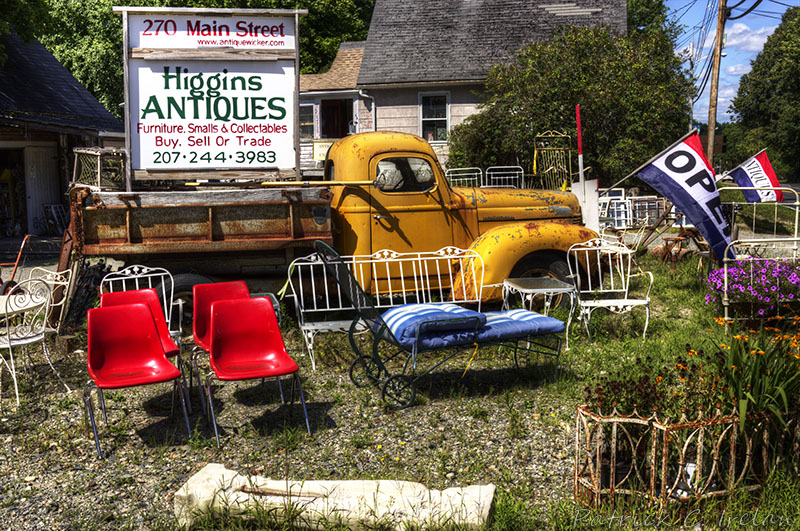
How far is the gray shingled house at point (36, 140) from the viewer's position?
18.7 meters

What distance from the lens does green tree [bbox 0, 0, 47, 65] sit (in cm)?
1430

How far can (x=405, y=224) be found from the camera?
772cm

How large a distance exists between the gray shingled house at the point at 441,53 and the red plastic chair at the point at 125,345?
16.2 m

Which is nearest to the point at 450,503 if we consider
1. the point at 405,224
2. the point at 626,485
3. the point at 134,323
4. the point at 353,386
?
the point at 626,485

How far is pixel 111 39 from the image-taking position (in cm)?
3500

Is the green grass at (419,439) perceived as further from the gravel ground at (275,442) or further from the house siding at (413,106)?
the house siding at (413,106)

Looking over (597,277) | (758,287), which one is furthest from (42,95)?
(758,287)

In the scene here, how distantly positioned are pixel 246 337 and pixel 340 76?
19.1 meters

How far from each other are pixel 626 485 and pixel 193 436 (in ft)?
9.59

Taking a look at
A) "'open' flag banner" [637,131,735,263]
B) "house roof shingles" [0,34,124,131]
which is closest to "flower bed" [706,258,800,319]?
"'open' flag banner" [637,131,735,263]

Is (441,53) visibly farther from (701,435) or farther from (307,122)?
(701,435)

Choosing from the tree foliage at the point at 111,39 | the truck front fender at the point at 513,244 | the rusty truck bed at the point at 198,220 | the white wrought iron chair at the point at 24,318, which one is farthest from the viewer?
the tree foliage at the point at 111,39

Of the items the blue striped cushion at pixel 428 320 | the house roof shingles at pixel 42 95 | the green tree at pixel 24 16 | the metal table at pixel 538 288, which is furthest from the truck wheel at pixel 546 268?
the house roof shingles at pixel 42 95

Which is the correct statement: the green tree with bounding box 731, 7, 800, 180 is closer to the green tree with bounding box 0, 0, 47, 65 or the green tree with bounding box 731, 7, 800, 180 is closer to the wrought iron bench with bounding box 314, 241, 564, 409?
the green tree with bounding box 0, 0, 47, 65
